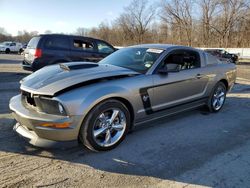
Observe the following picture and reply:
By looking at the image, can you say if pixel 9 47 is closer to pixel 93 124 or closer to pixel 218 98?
pixel 218 98

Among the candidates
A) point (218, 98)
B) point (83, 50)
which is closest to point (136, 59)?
point (218, 98)

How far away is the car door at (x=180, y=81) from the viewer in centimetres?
454

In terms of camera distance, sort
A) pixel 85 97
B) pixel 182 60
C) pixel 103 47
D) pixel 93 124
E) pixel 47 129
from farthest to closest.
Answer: pixel 103 47, pixel 182 60, pixel 93 124, pixel 85 97, pixel 47 129

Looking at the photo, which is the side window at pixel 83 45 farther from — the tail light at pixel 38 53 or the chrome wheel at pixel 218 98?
the chrome wheel at pixel 218 98

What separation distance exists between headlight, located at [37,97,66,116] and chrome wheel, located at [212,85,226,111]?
3830mm

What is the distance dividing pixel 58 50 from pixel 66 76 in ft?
19.5

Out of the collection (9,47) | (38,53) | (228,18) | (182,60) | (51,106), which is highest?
(228,18)

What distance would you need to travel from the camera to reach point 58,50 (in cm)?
945

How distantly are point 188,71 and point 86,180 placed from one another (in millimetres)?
3047

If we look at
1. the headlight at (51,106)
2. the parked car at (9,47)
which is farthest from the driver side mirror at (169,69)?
the parked car at (9,47)

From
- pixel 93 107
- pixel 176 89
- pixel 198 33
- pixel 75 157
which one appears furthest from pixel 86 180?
pixel 198 33

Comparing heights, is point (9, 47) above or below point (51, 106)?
above

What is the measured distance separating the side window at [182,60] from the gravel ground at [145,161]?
1.15 metres

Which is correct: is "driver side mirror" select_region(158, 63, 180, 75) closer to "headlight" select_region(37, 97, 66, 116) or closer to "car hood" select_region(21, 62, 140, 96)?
"car hood" select_region(21, 62, 140, 96)
